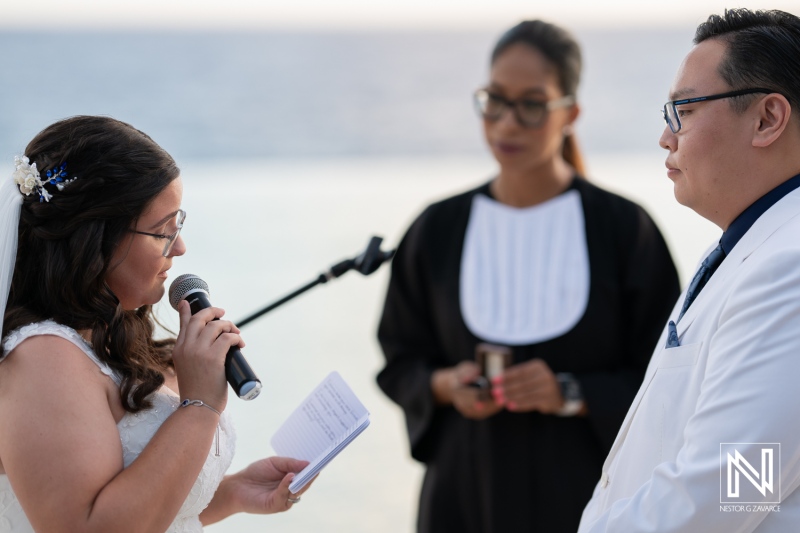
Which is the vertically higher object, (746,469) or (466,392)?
(746,469)

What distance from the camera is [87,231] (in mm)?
1669

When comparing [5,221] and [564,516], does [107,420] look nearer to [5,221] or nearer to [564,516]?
[5,221]

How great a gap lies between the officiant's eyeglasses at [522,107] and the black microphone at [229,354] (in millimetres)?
1207

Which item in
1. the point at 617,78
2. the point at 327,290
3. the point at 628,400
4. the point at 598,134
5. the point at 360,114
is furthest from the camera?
the point at 617,78

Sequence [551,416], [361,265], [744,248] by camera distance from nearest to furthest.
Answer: [744,248], [361,265], [551,416]

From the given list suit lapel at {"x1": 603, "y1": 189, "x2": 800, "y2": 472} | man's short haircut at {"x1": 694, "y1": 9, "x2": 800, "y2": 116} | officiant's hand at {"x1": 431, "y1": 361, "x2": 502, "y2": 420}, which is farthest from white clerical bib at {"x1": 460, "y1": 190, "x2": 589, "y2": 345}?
man's short haircut at {"x1": 694, "y1": 9, "x2": 800, "y2": 116}

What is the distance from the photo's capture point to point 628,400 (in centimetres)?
252

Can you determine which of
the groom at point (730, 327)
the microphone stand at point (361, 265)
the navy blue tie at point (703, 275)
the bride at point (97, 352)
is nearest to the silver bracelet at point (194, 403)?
the bride at point (97, 352)

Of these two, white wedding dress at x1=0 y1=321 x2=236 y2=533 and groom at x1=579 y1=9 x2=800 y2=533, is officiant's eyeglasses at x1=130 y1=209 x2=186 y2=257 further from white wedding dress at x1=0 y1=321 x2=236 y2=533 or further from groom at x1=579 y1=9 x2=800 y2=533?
groom at x1=579 y1=9 x2=800 y2=533

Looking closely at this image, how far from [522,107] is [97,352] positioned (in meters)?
1.51

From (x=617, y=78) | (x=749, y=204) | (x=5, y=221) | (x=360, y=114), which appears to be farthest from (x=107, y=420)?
(x=617, y=78)

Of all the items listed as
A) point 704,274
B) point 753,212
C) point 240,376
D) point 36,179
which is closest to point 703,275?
point 704,274

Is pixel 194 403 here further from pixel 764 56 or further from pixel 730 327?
pixel 764 56

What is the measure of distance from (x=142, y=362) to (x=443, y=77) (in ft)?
84.3
